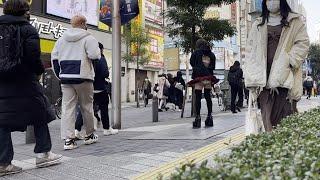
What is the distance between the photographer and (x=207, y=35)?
14602 mm

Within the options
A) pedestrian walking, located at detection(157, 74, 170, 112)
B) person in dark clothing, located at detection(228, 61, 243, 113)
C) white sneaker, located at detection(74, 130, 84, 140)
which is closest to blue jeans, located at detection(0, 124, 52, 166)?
white sneaker, located at detection(74, 130, 84, 140)

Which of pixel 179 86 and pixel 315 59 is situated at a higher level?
pixel 315 59

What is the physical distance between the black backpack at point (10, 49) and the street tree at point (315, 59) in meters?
60.7

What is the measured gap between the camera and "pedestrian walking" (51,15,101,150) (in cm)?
598

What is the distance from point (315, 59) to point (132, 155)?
6088 centimetres

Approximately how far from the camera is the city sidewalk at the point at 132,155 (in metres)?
4.26

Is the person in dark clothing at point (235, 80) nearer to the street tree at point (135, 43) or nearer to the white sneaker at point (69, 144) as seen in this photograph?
the white sneaker at point (69, 144)

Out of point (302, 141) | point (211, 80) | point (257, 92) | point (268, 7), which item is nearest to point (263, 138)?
point (302, 141)

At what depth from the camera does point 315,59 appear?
61.8m

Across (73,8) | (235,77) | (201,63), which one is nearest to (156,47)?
(73,8)

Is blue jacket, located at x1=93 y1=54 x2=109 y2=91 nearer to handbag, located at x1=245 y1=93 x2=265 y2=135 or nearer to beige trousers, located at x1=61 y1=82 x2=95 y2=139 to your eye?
beige trousers, located at x1=61 y1=82 x2=95 y2=139

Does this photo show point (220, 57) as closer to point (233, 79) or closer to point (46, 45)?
point (46, 45)

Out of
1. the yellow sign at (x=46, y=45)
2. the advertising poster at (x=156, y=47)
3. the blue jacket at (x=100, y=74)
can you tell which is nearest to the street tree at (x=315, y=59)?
the advertising poster at (x=156, y=47)

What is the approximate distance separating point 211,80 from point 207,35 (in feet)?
23.2
